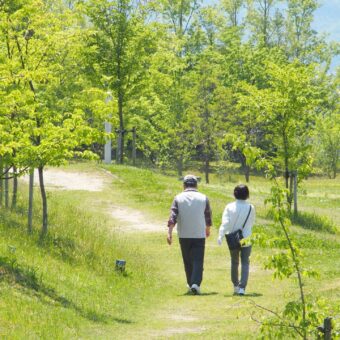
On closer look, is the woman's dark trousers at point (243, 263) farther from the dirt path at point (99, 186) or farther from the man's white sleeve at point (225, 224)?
the dirt path at point (99, 186)

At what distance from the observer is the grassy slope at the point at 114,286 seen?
403 inches

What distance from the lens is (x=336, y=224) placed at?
29344 mm

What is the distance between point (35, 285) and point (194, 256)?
10.1 feet

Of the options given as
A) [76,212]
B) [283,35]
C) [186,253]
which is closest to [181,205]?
[186,253]

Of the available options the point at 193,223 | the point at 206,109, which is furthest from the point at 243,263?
the point at 206,109

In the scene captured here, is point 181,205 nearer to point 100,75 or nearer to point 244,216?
point 244,216

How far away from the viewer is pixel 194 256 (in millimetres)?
13648

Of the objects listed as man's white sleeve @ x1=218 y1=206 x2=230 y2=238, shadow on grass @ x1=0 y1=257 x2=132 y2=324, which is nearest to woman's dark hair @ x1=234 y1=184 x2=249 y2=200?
man's white sleeve @ x1=218 y1=206 x2=230 y2=238

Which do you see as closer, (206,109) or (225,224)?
(225,224)

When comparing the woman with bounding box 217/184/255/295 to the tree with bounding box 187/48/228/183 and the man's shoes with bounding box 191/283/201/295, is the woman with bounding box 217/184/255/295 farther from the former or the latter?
the tree with bounding box 187/48/228/183

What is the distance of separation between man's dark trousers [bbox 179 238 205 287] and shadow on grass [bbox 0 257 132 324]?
2.42 metres

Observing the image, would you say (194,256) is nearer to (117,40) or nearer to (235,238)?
(235,238)

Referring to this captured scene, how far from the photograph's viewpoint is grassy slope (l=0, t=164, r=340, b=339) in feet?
33.6

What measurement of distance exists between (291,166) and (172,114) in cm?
3294
